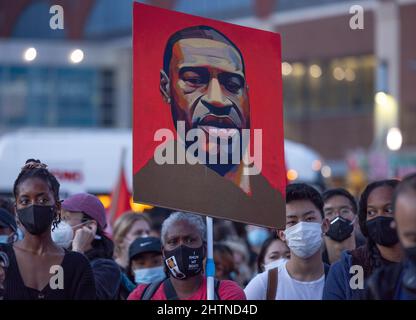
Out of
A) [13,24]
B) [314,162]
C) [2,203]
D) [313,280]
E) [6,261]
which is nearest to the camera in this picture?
[6,261]

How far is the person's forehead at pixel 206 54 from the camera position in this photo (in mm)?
4785

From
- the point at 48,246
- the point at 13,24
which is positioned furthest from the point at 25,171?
the point at 13,24

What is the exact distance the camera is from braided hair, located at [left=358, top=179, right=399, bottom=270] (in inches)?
194

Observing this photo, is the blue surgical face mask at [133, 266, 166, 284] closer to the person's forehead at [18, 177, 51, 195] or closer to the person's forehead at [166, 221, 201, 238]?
the person's forehead at [166, 221, 201, 238]

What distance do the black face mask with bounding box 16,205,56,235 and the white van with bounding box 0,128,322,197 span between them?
13.4 metres

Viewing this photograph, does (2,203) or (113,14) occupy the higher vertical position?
(113,14)

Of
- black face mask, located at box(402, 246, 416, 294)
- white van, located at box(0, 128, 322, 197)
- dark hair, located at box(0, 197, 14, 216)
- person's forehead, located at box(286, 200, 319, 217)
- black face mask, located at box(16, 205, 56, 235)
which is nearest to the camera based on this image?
black face mask, located at box(402, 246, 416, 294)

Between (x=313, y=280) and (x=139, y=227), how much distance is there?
2.66m

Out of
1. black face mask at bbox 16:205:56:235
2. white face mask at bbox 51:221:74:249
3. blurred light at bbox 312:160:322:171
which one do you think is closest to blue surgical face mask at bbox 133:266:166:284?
white face mask at bbox 51:221:74:249

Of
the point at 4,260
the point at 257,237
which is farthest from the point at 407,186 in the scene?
the point at 257,237

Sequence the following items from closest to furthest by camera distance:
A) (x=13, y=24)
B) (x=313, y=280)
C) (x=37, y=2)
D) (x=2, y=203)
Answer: (x=313, y=280), (x=2, y=203), (x=37, y=2), (x=13, y=24)

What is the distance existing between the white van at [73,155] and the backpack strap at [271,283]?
505 inches
